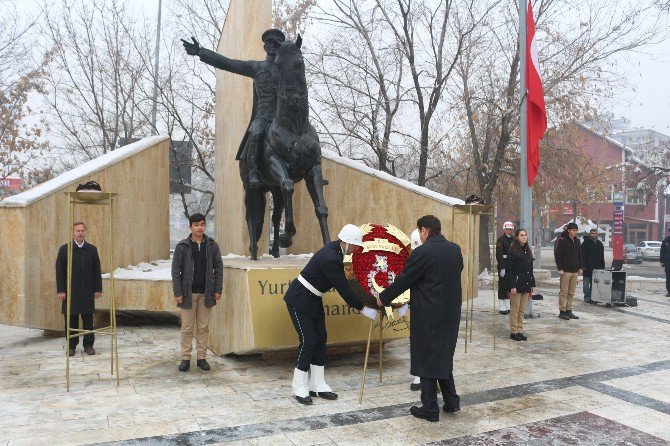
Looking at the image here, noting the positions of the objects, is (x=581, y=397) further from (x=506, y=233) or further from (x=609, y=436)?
(x=506, y=233)

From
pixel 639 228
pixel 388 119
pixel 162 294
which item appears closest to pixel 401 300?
pixel 162 294

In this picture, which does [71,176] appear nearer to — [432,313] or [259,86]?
[259,86]

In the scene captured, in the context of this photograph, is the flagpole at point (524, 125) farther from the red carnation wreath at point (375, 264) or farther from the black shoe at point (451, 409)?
the black shoe at point (451, 409)

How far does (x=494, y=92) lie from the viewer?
1700 centimetres

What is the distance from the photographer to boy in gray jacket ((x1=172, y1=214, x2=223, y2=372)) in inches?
255

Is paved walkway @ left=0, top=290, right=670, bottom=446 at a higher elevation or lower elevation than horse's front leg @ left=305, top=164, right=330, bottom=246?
lower

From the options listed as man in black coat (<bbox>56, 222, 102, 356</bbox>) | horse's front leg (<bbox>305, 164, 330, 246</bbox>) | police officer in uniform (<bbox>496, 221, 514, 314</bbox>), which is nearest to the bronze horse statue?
horse's front leg (<bbox>305, 164, 330, 246</bbox>)

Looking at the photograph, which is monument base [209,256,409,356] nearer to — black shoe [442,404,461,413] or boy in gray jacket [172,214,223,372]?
boy in gray jacket [172,214,223,372]

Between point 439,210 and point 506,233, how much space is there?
1.76m

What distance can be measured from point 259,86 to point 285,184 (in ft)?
6.11

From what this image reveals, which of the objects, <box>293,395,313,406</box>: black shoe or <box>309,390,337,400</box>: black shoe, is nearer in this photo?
<box>293,395,313,406</box>: black shoe

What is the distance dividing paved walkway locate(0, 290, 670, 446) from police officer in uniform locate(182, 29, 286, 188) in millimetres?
2833

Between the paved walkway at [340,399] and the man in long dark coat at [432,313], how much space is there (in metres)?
0.36

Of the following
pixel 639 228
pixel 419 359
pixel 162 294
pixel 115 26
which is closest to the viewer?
pixel 419 359
